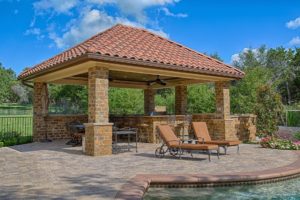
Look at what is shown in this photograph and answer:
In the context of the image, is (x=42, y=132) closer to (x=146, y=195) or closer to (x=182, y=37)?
(x=146, y=195)

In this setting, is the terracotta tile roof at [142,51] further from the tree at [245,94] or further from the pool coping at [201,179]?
the tree at [245,94]

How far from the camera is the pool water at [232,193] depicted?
6.72 meters

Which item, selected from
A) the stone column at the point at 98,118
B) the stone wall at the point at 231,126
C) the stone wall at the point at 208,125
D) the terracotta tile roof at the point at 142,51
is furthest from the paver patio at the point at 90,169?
the stone wall at the point at 231,126

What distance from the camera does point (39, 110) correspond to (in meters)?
17.1

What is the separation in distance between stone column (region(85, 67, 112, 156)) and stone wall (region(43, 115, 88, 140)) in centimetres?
646

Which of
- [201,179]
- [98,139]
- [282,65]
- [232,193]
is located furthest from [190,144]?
[282,65]

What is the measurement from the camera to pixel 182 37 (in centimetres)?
4781

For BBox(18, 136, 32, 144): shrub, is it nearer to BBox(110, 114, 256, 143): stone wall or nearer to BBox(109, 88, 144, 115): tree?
BBox(110, 114, 256, 143): stone wall

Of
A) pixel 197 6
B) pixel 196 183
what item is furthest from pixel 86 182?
pixel 197 6

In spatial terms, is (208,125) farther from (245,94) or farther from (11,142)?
(11,142)

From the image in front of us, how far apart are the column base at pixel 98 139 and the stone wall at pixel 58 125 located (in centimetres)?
646

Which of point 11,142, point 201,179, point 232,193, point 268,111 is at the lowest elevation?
point 232,193

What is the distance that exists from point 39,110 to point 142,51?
7053mm

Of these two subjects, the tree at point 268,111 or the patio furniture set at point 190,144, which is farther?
the tree at point 268,111
